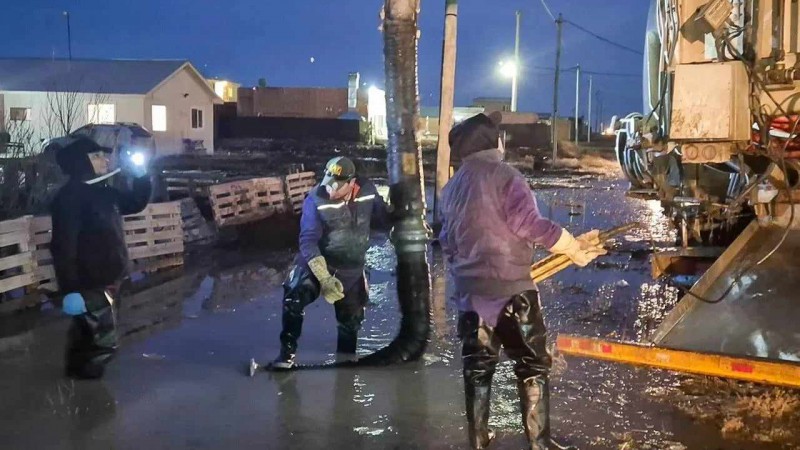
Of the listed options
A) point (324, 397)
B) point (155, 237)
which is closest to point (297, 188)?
point (155, 237)

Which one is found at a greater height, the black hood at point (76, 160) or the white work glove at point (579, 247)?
the black hood at point (76, 160)

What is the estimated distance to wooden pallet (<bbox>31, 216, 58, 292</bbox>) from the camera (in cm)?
989

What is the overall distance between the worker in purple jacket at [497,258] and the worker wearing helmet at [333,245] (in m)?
1.97

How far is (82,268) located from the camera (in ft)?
20.8

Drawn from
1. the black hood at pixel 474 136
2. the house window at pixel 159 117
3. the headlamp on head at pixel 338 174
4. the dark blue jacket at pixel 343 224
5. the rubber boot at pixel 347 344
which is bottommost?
the rubber boot at pixel 347 344

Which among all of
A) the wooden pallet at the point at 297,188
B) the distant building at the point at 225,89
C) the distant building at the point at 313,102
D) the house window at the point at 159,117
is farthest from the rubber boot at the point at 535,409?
the distant building at the point at 225,89

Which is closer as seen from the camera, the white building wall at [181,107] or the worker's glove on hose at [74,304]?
the worker's glove on hose at [74,304]

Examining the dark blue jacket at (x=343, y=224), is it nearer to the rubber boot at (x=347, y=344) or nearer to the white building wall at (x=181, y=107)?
the rubber boot at (x=347, y=344)

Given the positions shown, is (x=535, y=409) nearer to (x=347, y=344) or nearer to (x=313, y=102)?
(x=347, y=344)

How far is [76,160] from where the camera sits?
639cm

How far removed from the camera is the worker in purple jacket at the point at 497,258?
4.63 metres

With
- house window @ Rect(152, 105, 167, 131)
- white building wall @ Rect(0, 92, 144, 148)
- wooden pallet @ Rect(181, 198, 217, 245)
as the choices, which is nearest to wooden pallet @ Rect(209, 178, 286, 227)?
wooden pallet @ Rect(181, 198, 217, 245)

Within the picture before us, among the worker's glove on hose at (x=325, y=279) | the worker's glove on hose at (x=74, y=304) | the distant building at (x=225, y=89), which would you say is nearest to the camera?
the worker's glove on hose at (x=74, y=304)

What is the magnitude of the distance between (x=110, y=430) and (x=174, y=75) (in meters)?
35.3
